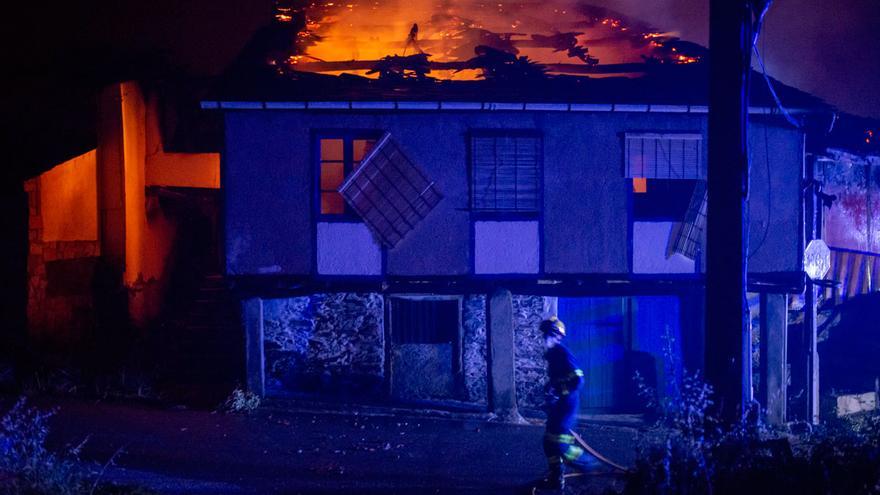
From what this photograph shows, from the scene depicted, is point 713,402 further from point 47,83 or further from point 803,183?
point 47,83

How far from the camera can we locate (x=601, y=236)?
12.2m

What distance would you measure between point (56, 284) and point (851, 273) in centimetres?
1758

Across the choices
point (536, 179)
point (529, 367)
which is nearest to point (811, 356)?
point (529, 367)

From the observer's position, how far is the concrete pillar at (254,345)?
11.8 meters

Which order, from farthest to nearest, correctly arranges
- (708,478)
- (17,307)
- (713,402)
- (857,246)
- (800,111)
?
(857,246) → (17,307) → (800,111) → (713,402) → (708,478)

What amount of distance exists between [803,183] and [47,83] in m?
17.4

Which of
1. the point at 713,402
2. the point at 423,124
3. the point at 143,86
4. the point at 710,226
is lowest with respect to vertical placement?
the point at 713,402

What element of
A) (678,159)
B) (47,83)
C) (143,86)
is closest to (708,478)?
(678,159)

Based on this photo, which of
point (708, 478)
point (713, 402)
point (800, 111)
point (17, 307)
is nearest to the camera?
point (708, 478)

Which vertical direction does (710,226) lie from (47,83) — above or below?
below

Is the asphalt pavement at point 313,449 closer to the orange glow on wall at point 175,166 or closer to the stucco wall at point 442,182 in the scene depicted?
the stucco wall at point 442,182

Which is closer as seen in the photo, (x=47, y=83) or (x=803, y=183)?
(x=803, y=183)

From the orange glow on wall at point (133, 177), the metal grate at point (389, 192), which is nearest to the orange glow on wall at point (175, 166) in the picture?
the orange glow on wall at point (133, 177)

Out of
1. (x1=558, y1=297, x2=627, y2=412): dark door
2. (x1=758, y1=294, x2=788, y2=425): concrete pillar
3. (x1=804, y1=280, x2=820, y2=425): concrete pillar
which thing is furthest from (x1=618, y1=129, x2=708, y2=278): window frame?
(x1=804, y1=280, x2=820, y2=425): concrete pillar
